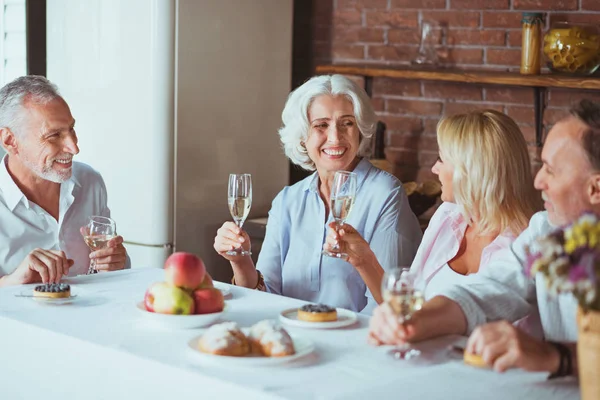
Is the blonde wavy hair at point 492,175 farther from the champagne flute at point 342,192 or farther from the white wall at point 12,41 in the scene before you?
the white wall at point 12,41

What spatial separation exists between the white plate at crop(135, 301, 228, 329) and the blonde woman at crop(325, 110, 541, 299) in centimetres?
58

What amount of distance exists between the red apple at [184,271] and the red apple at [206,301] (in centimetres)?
2

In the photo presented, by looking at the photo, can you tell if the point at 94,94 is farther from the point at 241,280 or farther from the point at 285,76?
the point at 241,280

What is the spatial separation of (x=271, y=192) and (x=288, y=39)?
68 cm

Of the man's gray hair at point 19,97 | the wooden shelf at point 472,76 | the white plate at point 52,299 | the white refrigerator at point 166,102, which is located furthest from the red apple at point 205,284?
the wooden shelf at point 472,76

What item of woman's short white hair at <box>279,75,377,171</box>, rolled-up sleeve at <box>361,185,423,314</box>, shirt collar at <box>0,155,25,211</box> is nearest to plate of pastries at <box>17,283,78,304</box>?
shirt collar at <box>0,155,25,211</box>

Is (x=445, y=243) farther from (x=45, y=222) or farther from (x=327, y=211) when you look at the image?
(x=45, y=222)

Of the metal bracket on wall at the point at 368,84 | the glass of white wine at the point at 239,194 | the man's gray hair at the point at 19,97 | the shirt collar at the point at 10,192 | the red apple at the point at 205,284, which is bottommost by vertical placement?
the red apple at the point at 205,284

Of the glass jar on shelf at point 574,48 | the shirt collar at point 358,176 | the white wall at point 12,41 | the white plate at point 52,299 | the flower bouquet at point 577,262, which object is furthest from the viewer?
the white wall at point 12,41

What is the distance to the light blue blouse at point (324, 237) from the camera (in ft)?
9.30

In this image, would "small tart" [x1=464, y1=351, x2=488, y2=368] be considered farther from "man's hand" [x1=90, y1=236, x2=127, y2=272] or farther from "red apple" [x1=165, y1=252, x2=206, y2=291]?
"man's hand" [x1=90, y1=236, x2=127, y2=272]

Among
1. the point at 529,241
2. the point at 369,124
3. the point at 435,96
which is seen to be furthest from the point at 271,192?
the point at 529,241

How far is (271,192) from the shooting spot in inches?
162

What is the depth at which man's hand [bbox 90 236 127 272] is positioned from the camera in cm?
258
